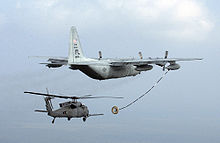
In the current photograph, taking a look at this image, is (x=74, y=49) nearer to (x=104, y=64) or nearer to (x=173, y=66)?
(x=104, y=64)

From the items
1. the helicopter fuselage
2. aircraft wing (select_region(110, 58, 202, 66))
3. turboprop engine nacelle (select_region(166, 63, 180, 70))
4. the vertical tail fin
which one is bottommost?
the helicopter fuselage

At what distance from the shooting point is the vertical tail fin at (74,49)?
66.8 metres

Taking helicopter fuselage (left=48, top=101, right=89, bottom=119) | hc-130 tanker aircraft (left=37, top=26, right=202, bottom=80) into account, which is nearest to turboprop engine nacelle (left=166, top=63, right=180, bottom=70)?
hc-130 tanker aircraft (left=37, top=26, right=202, bottom=80)

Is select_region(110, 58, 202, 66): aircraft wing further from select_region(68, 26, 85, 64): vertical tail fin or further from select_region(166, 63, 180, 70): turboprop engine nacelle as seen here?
select_region(68, 26, 85, 64): vertical tail fin

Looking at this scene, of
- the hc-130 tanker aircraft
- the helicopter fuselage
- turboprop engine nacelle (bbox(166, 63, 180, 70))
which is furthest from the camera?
turboprop engine nacelle (bbox(166, 63, 180, 70))

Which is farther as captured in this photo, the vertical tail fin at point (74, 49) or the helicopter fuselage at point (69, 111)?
the vertical tail fin at point (74, 49)

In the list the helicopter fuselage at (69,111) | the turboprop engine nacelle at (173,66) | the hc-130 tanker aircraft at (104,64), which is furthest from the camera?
the turboprop engine nacelle at (173,66)

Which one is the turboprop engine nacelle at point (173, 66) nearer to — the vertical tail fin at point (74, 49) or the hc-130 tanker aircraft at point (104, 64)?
the hc-130 tanker aircraft at point (104, 64)

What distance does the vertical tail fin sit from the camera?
219 ft

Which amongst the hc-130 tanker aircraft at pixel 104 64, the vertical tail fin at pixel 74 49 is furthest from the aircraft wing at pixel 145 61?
the vertical tail fin at pixel 74 49

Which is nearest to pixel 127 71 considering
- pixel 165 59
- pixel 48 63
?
pixel 165 59

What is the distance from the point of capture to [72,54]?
219 feet

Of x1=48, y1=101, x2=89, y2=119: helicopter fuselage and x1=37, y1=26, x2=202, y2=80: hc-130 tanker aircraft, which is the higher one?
x1=37, y1=26, x2=202, y2=80: hc-130 tanker aircraft

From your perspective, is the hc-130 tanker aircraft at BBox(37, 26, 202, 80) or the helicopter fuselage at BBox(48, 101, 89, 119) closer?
the helicopter fuselage at BBox(48, 101, 89, 119)
